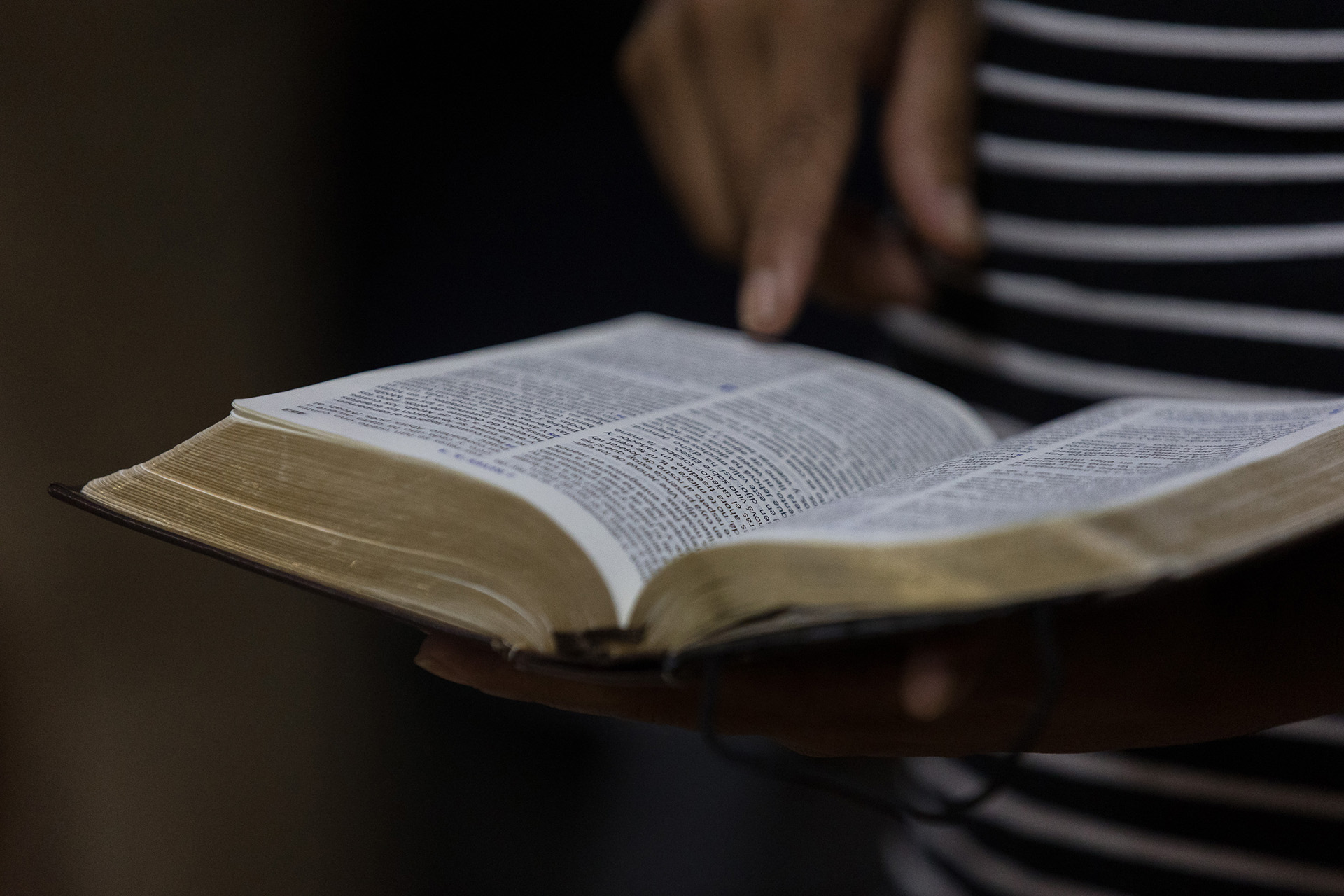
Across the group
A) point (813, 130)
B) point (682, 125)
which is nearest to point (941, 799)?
point (813, 130)

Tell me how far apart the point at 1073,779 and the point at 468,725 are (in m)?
1.24

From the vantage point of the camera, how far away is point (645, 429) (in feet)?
1.45

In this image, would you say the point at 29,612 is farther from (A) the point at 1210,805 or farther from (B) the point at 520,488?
(A) the point at 1210,805

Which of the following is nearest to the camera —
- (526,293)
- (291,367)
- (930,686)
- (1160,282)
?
(930,686)

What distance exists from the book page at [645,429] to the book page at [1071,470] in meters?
0.05

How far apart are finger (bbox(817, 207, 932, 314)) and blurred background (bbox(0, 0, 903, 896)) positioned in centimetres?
50

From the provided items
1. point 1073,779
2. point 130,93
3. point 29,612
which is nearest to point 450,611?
point 1073,779

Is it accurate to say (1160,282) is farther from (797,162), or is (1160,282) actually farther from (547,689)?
(547,689)

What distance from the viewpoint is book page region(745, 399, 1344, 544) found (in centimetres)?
31

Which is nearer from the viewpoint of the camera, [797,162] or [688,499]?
[688,499]

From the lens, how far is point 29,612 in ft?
2.70

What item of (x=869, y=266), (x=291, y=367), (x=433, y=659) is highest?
(x=869, y=266)

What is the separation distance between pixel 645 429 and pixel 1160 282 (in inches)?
14.4

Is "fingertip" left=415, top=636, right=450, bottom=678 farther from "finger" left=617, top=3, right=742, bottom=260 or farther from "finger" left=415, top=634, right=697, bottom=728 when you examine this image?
"finger" left=617, top=3, right=742, bottom=260
